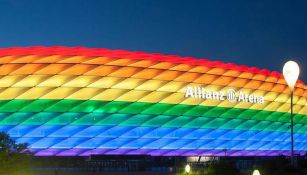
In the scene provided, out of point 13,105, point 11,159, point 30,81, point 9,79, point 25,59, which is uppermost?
point 25,59

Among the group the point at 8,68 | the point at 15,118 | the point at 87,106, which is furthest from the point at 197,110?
the point at 8,68

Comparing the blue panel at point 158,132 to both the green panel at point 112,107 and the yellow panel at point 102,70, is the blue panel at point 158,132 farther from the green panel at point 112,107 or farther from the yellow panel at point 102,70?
the yellow panel at point 102,70

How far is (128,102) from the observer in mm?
44719

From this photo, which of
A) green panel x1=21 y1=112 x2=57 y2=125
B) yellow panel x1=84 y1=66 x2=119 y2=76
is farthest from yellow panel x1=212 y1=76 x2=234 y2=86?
green panel x1=21 y1=112 x2=57 y2=125

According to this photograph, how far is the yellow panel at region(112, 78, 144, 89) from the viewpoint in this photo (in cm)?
4394

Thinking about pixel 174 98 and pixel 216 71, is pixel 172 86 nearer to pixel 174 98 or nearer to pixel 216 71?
pixel 174 98

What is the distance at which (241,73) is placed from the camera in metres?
51.5

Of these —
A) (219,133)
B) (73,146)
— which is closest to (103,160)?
(73,146)

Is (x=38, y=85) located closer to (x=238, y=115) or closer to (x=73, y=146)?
(x=73, y=146)

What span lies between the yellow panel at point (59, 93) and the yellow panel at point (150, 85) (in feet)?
18.2

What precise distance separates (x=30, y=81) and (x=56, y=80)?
1959 mm

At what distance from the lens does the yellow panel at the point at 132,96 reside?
44.3 metres

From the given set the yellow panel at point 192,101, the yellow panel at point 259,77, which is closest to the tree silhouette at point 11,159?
the yellow panel at point 192,101

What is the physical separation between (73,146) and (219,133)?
14122mm
